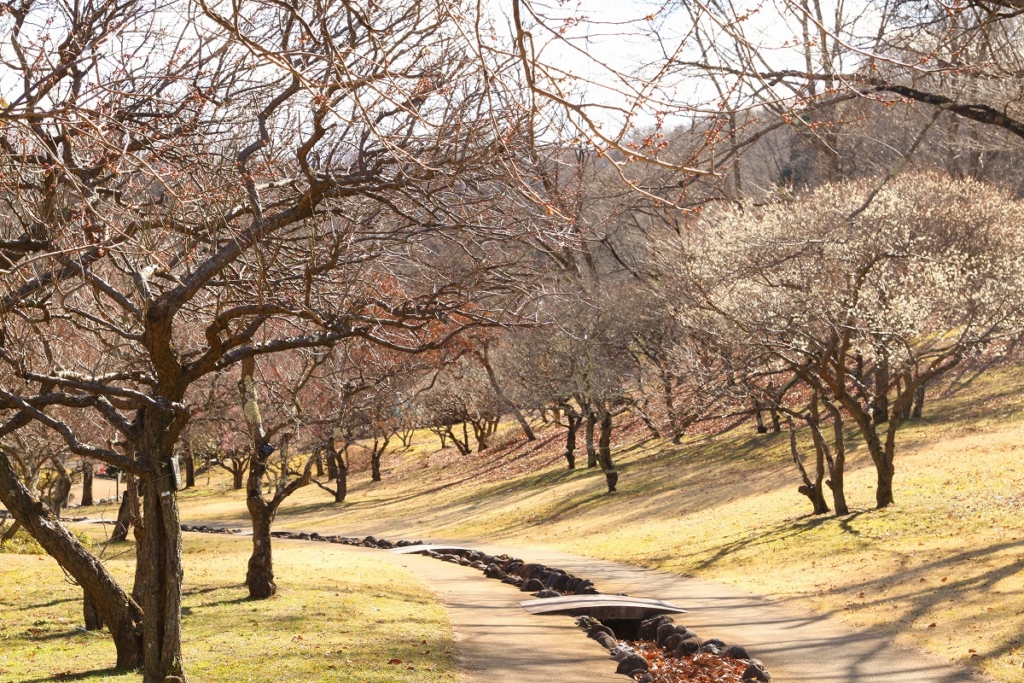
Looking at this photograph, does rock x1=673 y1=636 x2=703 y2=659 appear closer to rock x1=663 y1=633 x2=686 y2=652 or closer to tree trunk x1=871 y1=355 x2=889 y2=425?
rock x1=663 y1=633 x2=686 y2=652

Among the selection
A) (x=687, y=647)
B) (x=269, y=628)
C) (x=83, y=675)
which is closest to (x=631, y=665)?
(x=687, y=647)

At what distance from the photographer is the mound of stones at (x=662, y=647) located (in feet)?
28.9

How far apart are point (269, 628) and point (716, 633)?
17.6 ft

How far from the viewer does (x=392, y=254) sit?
29.0 ft

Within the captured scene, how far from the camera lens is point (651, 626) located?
37.6 ft

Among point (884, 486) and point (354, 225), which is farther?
point (884, 486)

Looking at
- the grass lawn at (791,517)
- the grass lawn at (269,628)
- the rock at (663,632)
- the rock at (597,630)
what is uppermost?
the grass lawn at (269,628)

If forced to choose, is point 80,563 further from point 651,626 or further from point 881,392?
point 881,392

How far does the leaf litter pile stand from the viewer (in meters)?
8.70

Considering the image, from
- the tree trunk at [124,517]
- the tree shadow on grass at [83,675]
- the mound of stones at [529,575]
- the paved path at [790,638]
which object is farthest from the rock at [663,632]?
the tree trunk at [124,517]

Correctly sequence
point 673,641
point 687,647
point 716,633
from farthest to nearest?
point 716,633 < point 673,641 < point 687,647

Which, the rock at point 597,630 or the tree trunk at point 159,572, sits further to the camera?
the rock at point 597,630

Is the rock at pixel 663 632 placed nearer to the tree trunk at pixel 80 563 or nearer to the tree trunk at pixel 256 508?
the tree trunk at pixel 80 563

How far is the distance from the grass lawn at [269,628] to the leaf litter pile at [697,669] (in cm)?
197
